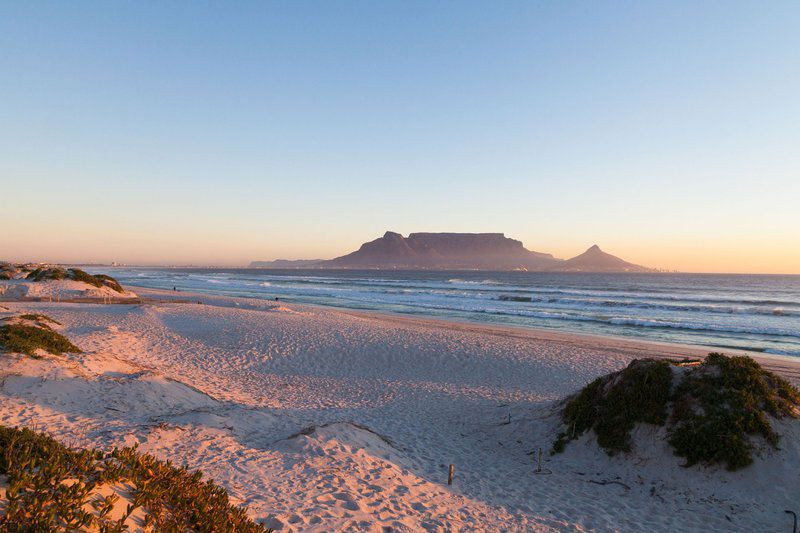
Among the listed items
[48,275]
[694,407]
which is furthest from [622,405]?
[48,275]

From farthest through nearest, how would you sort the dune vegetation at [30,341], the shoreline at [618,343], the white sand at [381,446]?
1. the shoreline at [618,343]
2. the dune vegetation at [30,341]
3. the white sand at [381,446]

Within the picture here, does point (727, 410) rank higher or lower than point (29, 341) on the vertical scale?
lower

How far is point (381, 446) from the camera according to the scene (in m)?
8.48

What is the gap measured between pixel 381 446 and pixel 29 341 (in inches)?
356

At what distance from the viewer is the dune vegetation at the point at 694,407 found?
7.66 metres

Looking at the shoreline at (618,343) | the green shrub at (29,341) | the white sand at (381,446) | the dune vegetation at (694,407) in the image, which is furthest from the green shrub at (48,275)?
the dune vegetation at (694,407)

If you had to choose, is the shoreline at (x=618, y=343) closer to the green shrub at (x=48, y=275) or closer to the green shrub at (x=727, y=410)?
the green shrub at (x=727, y=410)

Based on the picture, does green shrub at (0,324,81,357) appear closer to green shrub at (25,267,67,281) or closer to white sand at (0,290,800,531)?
white sand at (0,290,800,531)

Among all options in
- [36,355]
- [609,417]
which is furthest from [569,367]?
[36,355]

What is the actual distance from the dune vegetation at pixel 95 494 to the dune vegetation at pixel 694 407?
7458mm

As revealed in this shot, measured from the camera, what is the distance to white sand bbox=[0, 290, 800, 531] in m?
6.36

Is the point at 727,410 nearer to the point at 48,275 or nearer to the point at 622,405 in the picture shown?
the point at 622,405

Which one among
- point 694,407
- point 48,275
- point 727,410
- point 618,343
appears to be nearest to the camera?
point 727,410

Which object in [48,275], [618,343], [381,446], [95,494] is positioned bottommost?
[618,343]
